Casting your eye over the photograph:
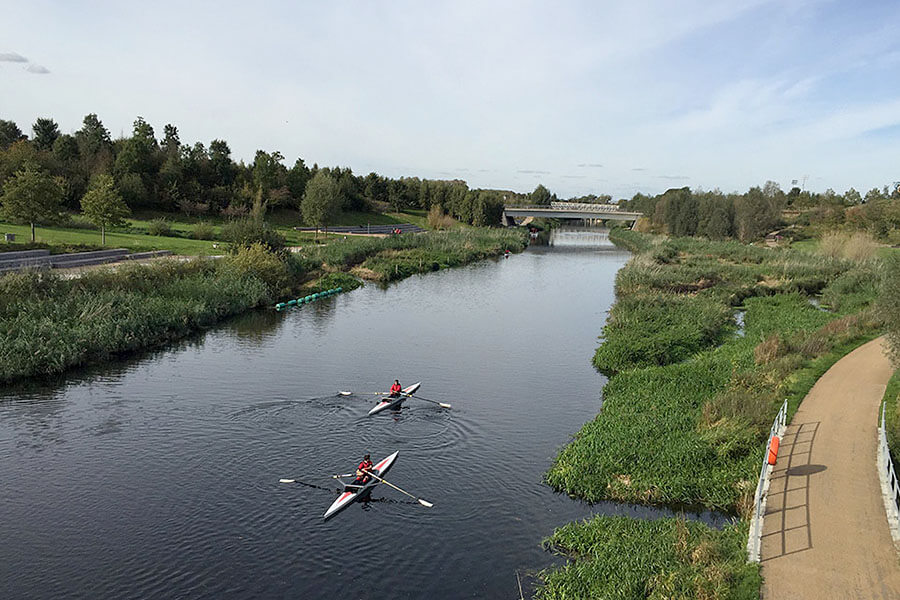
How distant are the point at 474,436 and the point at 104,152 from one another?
301ft

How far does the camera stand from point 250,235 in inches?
2142

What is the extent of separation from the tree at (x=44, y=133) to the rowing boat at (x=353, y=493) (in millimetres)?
100746

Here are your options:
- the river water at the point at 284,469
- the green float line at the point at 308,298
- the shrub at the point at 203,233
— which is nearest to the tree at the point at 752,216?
the green float line at the point at 308,298

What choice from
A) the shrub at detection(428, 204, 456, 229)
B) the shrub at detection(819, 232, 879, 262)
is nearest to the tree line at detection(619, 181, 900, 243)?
the shrub at detection(819, 232, 879, 262)

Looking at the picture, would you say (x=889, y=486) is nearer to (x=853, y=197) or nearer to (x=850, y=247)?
(x=850, y=247)

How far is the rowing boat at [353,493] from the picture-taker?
18453 millimetres

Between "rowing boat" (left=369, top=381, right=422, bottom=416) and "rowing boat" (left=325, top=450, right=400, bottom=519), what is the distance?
5.69 metres

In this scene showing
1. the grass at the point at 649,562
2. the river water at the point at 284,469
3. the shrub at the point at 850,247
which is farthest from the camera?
the shrub at the point at 850,247

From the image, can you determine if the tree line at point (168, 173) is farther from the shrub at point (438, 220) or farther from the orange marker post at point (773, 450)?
the orange marker post at point (773, 450)

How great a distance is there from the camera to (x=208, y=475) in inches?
803

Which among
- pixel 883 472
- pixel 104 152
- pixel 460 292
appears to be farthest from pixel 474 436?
pixel 104 152

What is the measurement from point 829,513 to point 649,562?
4.89 m

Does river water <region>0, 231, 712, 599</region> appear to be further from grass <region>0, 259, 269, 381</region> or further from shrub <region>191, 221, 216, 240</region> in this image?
shrub <region>191, 221, 216, 240</region>

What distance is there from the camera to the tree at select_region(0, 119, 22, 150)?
96881 millimetres
